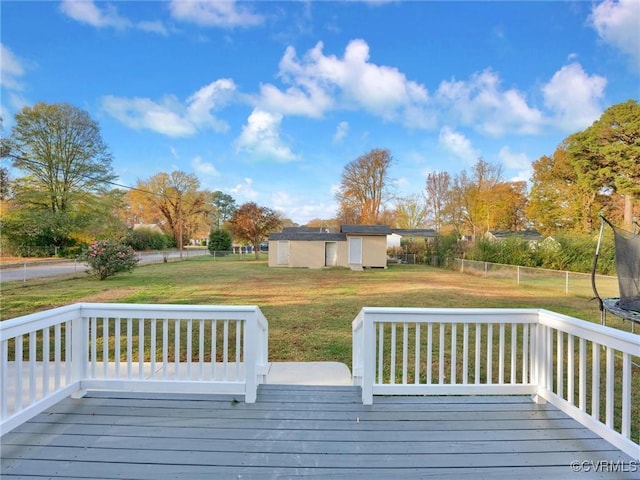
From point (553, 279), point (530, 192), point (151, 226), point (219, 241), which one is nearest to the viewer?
point (553, 279)

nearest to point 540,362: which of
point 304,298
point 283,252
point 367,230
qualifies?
point 304,298

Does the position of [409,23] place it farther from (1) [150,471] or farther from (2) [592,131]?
(2) [592,131]

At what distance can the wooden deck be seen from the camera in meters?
1.77

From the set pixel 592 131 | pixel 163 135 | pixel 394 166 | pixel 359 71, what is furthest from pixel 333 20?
pixel 394 166

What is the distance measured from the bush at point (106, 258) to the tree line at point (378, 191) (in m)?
8.21

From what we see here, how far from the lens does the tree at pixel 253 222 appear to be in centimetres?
2381

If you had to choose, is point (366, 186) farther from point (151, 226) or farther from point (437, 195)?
point (151, 226)

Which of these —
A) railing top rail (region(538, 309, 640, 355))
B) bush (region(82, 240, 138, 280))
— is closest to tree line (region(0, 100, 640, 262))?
bush (region(82, 240, 138, 280))

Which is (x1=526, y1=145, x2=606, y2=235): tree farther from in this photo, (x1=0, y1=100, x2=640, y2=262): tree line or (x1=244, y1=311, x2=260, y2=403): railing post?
(x1=244, y1=311, x2=260, y2=403): railing post

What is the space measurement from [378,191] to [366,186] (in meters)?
1.15

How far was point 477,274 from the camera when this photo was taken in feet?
47.5

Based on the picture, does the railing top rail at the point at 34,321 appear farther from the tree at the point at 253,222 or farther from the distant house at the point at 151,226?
the distant house at the point at 151,226

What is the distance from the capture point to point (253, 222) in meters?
23.9

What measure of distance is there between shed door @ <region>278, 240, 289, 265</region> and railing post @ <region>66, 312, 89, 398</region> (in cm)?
1682
